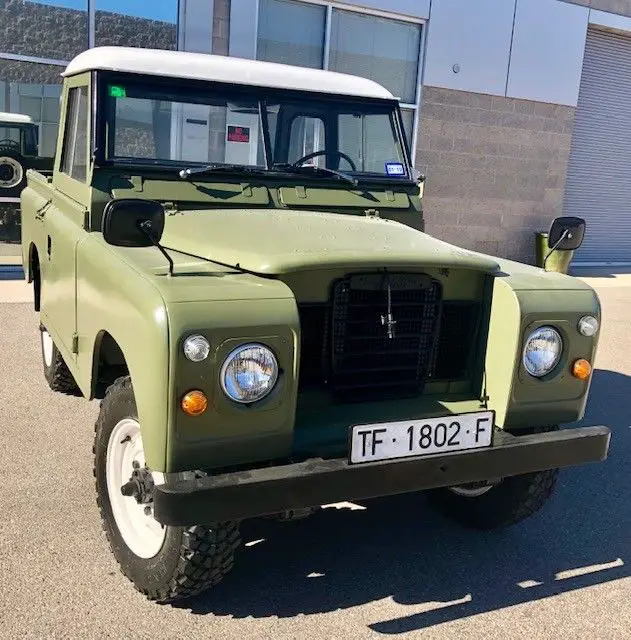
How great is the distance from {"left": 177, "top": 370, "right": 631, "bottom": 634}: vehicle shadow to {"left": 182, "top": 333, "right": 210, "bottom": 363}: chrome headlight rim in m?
1.06

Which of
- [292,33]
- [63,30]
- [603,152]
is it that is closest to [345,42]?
[292,33]

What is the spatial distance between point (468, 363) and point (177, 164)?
5.71ft

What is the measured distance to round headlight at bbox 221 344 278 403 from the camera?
2.51 m

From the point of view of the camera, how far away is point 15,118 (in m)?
8.80

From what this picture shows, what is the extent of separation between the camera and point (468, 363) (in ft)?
10.7

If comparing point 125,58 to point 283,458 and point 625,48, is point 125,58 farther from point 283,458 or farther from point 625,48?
point 625,48

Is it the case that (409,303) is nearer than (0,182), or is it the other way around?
(409,303)

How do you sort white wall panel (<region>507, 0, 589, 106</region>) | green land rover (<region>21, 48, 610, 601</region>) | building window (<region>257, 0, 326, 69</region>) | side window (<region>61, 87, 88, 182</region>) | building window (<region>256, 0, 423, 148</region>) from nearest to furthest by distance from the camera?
green land rover (<region>21, 48, 610, 601</region>) → side window (<region>61, 87, 88, 182</region>) → building window (<region>257, 0, 326, 69</region>) → building window (<region>256, 0, 423, 148</region>) → white wall panel (<region>507, 0, 589, 106</region>)

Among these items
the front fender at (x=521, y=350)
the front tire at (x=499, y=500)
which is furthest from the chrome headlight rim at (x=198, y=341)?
the front tire at (x=499, y=500)

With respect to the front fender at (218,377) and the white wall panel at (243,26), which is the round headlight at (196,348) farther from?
the white wall panel at (243,26)

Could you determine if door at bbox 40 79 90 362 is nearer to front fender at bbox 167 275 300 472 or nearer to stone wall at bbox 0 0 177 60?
front fender at bbox 167 275 300 472

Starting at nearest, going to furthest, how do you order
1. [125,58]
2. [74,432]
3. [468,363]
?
[468,363] < [125,58] < [74,432]

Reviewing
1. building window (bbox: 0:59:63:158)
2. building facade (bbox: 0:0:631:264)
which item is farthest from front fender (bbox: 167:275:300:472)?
building window (bbox: 0:59:63:158)

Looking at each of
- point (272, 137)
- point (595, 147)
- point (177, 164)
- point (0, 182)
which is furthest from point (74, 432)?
point (595, 147)
